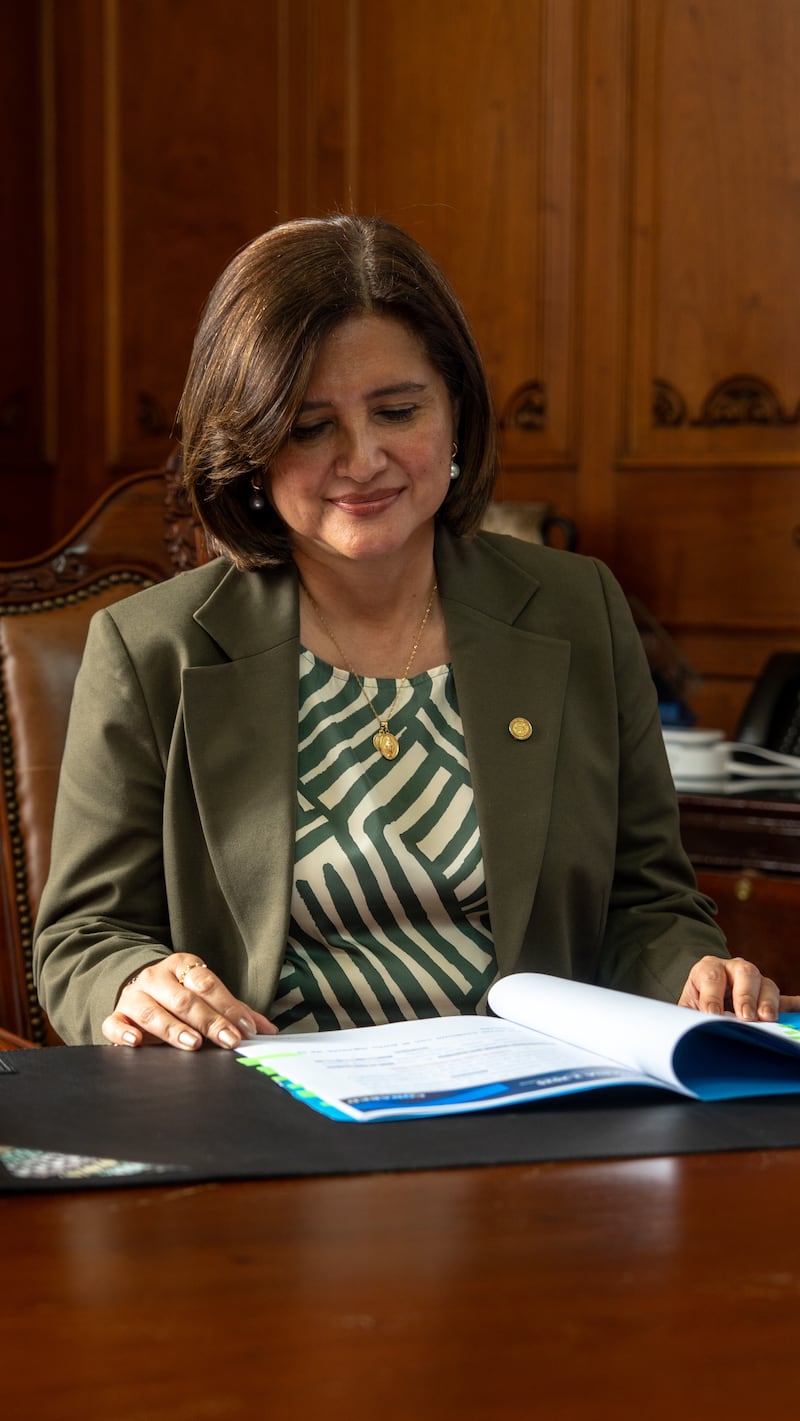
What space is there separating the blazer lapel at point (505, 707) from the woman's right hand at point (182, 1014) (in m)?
0.40

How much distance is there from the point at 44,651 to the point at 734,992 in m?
1.05

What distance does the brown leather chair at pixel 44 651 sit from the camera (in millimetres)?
2041

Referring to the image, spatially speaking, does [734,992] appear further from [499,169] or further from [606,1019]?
[499,169]

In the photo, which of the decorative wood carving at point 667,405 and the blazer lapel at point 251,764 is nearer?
the blazer lapel at point 251,764

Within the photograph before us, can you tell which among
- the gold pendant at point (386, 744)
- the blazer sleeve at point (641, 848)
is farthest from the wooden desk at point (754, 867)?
the gold pendant at point (386, 744)

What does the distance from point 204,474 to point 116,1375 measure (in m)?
1.19

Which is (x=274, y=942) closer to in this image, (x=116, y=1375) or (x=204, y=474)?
(x=204, y=474)

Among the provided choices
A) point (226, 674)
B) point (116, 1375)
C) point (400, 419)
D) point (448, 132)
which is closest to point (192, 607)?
point (226, 674)

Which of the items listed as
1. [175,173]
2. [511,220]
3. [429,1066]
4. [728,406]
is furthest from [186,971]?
[175,173]

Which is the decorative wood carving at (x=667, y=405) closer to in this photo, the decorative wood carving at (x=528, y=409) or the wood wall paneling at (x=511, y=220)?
the wood wall paneling at (x=511, y=220)

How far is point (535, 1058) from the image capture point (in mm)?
1210

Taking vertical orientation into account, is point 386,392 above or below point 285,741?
above

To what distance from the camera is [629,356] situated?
130 inches

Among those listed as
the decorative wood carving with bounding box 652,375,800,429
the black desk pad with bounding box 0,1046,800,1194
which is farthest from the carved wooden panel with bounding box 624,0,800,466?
the black desk pad with bounding box 0,1046,800,1194
